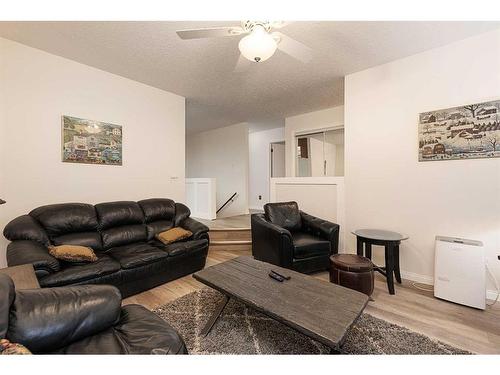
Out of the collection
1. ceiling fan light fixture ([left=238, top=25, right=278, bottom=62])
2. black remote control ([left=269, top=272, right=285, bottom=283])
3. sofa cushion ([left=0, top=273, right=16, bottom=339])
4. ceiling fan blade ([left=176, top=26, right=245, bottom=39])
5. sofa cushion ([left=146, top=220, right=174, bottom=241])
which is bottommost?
black remote control ([left=269, top=272, right=285, bottom=283])

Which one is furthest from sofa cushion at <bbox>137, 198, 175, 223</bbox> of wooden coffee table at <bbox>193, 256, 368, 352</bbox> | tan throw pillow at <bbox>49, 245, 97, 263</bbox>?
wooden coffee table at <bbox>193, 256, 368, 352</bbox>

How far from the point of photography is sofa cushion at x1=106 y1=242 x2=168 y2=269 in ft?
7.36

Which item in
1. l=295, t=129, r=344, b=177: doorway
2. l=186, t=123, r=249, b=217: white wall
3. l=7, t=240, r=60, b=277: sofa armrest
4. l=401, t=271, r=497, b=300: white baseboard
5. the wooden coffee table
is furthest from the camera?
l=186, t=123, r=249, b=217: white wall

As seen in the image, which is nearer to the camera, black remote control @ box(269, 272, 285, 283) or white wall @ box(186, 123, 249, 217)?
black remote control @ box(269, 272, 285, 283)

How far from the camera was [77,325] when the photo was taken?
42.1 inches

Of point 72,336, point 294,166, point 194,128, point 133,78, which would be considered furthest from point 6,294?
point 194,128

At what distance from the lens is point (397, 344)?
155cm

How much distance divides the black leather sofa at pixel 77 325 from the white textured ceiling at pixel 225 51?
2263 millimetres

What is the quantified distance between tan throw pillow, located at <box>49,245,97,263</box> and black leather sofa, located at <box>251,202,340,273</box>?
1873 millimetres

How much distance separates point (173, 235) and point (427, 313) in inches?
106

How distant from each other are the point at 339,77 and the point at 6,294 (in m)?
3.86

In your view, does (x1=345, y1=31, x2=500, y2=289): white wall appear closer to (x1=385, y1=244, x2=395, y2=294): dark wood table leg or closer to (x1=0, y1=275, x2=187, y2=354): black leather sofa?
(x1=385, y1=244, x2=395, y2=294): dark wood table leg

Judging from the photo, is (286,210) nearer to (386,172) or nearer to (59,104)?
(386,172)

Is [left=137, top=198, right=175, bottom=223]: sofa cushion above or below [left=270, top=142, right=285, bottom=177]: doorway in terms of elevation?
below
